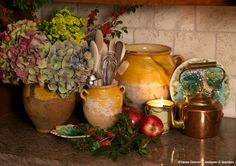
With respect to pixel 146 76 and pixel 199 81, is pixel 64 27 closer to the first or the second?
pixel 146 76

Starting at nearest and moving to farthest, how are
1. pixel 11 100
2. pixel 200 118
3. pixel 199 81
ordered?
pixel 200 118
pixel 199 81
pixel 11 100

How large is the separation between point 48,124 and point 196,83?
531 mm

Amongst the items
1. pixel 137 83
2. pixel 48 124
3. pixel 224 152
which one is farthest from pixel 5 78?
pixel 224 152

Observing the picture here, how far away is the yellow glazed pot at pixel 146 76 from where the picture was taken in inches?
56.7

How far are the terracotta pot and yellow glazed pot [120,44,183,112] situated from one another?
0.66 ft

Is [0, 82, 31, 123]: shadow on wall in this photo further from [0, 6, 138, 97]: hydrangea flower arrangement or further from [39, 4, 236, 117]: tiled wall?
[39, 4, 236, 117]: tiled wall

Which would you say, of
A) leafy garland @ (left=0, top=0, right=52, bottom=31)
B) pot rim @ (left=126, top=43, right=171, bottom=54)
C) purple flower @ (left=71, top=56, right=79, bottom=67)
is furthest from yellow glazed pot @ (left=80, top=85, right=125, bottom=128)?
leafy garland @ (left=0, top=0, right=52, bottom=31)

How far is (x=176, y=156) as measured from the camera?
4.08 ft

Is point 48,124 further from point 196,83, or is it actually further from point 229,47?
point 229,47

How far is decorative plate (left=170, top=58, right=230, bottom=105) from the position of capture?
4.93ft

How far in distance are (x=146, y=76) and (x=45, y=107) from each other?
35 centimetres

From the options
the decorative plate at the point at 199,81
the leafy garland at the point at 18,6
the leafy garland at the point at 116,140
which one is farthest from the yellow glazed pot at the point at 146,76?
the leafy garland at the point at 18,6

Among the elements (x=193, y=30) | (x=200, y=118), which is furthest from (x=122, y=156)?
(x=193, y=30)

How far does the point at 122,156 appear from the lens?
1.23m
